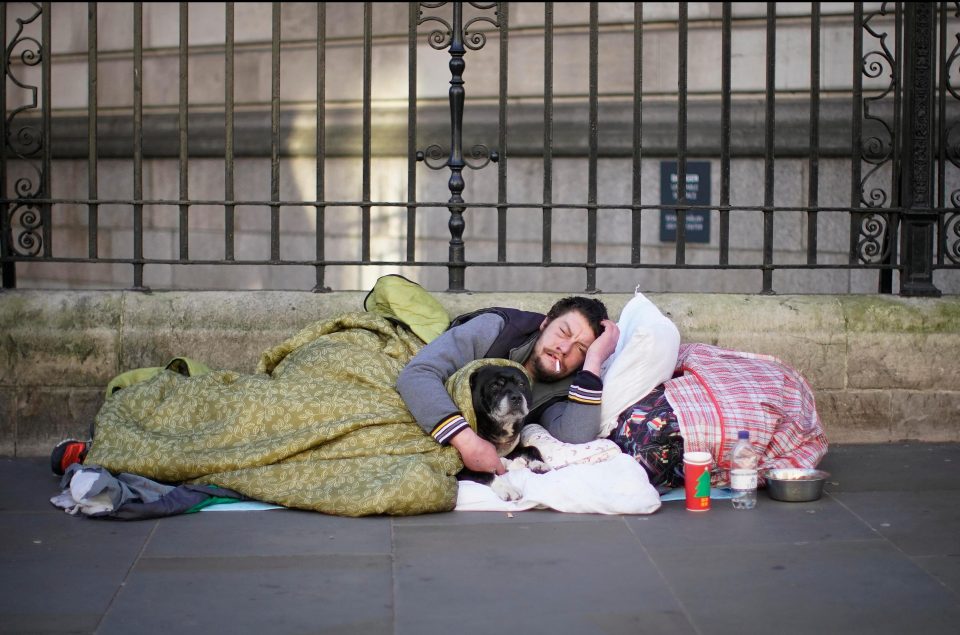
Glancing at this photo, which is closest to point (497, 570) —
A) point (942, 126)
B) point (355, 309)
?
point (355, 309)

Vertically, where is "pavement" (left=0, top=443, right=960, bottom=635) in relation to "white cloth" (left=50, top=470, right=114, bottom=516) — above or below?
below

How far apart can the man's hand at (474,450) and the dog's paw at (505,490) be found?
7 cm

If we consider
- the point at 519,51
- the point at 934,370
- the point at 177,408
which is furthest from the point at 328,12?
the point at 934,370

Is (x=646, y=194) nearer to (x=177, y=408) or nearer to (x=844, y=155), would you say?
(x=844, y=155)

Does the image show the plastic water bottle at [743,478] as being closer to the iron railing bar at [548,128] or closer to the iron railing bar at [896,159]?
the iron railing bar at [548,128]

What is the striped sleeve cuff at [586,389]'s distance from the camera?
471cm

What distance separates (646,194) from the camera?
26.0 feet

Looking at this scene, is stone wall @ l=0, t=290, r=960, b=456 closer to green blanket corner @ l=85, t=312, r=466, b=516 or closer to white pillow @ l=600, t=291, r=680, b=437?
green blanket corner @ l=85, t=312, r=466, b=516

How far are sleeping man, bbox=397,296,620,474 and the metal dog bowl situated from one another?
2.39 ft

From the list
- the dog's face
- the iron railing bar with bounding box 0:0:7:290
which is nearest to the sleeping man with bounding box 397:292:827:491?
the dog's face

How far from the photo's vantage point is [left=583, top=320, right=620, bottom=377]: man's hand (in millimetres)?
4812

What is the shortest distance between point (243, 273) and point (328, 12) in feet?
6.49

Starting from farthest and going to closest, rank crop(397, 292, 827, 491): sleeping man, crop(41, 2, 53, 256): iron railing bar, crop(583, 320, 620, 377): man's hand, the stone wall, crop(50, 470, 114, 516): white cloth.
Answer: crop(41, 2, 53, 256): iron railing bar < the stone wall < crop(583, 320, 620, 377): man's hand < crop(397, 292, 827, 491): sleeping man < crop(50, 470, 114, 516): white cloth

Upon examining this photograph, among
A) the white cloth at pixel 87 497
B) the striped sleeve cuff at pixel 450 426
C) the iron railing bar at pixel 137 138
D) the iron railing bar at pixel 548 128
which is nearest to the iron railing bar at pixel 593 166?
the iron railing bar at pixel 548 128
